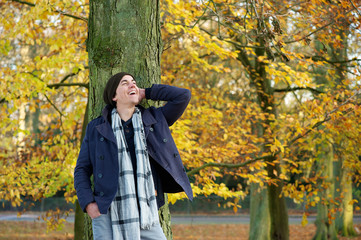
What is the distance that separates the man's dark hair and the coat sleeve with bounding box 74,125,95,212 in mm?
312

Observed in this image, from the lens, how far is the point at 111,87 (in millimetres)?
3355

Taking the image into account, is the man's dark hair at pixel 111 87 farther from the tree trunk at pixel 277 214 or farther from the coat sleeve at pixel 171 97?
the tree trunk at pixel 277 214

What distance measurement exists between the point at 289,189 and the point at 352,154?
7.02ft

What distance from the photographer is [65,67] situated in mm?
8016

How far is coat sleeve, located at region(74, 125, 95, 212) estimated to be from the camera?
121 inches

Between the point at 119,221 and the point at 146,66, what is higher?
the point at 146,66

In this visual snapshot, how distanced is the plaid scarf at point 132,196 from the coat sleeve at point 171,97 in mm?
318

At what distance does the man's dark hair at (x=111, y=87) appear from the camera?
334 cm

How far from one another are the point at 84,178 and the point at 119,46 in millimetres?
1098

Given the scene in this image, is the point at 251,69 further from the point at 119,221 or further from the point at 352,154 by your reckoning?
the point at 119,221

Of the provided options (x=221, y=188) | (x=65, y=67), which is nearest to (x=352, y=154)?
(x=221, y=188)

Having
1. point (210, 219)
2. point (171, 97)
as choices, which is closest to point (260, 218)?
point (171, 97)

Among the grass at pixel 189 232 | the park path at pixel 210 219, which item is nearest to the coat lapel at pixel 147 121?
the grass at pixel 189 232

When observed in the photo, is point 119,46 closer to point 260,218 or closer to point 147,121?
point 147,121
